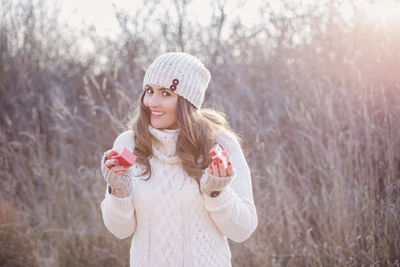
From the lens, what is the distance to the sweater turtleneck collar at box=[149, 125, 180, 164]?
7.13 ft

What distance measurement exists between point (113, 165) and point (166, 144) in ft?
1.42

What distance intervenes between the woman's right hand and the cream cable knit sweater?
0.25 m

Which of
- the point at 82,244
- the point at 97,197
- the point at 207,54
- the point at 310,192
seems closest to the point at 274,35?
the point at 207,54

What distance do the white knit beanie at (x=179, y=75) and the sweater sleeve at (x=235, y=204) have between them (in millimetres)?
288

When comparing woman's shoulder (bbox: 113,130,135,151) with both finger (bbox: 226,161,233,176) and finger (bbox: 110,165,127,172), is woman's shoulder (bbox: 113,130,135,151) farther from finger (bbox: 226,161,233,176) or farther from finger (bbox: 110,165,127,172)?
finger (bbox: 226,161,233,176)

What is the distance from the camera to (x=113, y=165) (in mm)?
1811

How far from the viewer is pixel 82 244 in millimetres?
3799


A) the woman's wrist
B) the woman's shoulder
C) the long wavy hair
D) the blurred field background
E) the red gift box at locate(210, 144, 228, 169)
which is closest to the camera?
the red gift box at locate(210, 144, 228, 169)

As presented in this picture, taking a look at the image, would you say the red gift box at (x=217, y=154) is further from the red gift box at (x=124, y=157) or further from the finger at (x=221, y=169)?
the red gift box at (x=124, y=157)

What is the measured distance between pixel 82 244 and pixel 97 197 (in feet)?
1.43

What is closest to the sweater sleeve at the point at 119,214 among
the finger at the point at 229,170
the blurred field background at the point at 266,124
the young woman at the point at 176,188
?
the young woman at the point at 176,188

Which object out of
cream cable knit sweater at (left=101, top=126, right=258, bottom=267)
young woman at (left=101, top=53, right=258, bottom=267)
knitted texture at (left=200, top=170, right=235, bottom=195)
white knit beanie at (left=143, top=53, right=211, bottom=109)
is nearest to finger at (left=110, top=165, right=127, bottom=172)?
young woman at (left=101, top=53, right=258, bottom=267)

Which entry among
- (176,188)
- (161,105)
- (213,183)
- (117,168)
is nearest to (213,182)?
(213,183)

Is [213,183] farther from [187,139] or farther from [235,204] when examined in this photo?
[187,139]
